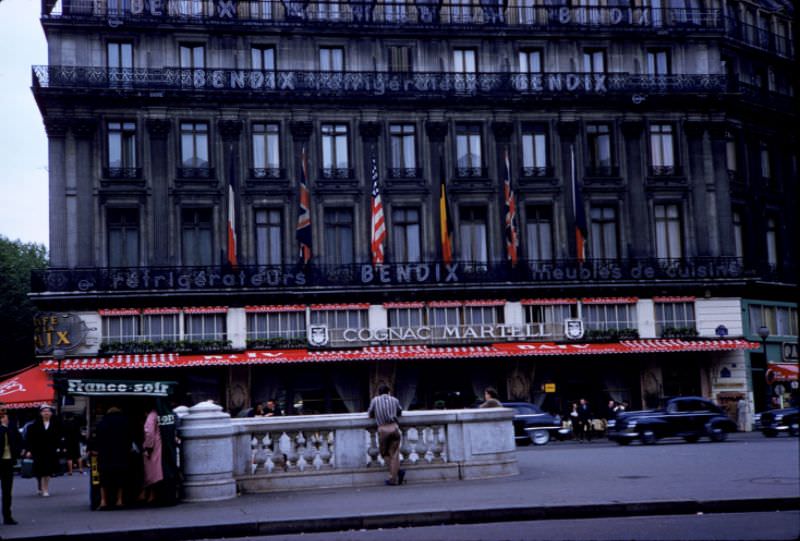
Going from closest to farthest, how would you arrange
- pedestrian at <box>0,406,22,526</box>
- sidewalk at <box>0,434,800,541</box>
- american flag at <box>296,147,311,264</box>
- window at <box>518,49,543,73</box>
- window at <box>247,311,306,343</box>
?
sidewalk at <box>0,434,800,541</box>, pedestrian at <box>0,406,22,526</box>, american flag at <box>296,147,311,264</box>, window at <box>247,311,306,343</box>, window at <box>518,49,543,73</box>

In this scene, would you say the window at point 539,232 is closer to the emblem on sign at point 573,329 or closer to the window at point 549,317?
the window at point 549,317

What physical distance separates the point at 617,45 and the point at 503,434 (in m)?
35.7

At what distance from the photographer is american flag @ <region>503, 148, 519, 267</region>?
4909cm

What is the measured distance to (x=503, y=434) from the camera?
68.9 ft

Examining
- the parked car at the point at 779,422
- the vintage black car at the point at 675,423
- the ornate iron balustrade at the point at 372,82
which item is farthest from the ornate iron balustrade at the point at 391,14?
the vintage black car at the point at 675,423

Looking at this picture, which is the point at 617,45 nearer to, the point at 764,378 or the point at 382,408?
the point at 764,378

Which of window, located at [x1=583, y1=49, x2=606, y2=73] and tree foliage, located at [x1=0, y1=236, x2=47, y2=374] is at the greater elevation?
window, located at [x1=583, y1=49, x2=606, y2=73]

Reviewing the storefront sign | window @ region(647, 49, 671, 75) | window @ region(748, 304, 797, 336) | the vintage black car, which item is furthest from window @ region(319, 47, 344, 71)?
the vintage black car

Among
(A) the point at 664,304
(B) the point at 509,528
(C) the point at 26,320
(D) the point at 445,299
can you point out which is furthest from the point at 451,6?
(B) the point at 509,528

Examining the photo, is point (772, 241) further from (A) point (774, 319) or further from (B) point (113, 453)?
(B) point (113, 453)

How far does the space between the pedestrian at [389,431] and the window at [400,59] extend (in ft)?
109

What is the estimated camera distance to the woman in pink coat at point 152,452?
59.9 ft

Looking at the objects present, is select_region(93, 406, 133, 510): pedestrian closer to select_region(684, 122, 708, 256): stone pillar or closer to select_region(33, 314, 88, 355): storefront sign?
select_region(33, 314, 88, 355): storefront sign

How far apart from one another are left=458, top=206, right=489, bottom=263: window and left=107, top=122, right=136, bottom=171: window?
46.9ft
